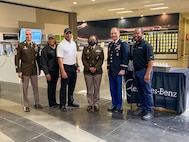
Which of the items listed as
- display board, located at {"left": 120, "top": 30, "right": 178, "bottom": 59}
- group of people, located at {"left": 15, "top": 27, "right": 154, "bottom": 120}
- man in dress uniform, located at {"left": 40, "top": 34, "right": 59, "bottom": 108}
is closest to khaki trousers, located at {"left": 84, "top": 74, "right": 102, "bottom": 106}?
group of people, located at {"left": 15, "top": 27, "right": 154, "bottom": 120}

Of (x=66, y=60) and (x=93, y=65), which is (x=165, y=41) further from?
(x=66, y=60)

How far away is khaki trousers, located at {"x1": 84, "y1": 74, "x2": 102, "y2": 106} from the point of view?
368 cm

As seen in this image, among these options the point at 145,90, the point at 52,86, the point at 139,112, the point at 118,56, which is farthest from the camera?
the point at 52,86

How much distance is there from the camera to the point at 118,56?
3.46 meters

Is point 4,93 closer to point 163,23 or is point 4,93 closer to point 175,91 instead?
point 175,91

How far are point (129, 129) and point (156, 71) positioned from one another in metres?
1.22

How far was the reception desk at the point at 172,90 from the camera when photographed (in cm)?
338

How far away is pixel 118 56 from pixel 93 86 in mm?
743

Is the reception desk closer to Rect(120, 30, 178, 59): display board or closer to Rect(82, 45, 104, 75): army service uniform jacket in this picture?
Rect(82, 45, 104, 75): army service uniform jacket

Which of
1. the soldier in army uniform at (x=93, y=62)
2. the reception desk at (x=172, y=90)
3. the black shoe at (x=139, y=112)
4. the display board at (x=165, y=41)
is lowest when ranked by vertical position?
the black shoe at (x=139, y=112)

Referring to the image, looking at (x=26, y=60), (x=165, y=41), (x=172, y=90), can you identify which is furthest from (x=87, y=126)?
(x=165, y=41)

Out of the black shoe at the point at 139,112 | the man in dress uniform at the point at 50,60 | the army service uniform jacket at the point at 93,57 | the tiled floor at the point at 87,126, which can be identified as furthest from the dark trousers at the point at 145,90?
the man in dress uniform at the point at 50,60

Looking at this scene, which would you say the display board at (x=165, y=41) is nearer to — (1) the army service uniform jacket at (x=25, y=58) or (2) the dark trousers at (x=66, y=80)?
(2) the dark trousers at (x=66, y=80)

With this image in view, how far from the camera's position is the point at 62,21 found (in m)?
10.9
